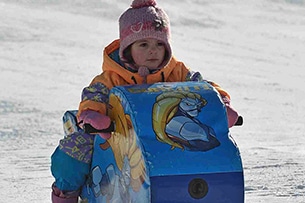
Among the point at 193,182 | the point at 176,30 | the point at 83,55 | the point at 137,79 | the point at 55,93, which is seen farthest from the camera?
the point at 176,30

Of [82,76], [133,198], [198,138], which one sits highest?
[198,138]

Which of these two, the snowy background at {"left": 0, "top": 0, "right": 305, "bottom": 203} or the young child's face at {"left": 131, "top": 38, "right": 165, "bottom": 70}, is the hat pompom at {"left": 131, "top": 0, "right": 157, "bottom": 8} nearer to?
the young child's face at {"left": 131, "top": 38, "right": 165, "bottom": 70}

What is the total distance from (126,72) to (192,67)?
690 cm

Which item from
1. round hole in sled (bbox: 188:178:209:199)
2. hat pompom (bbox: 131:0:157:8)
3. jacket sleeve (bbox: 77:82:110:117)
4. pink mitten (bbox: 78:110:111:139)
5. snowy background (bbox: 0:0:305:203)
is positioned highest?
hat pompom (bbox: 131:0:157:8)

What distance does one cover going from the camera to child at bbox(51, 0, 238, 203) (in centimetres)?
468

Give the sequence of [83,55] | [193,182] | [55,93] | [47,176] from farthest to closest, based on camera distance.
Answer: [83,55], [55,93], [47,176], [193,182]

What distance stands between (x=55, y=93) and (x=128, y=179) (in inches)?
219

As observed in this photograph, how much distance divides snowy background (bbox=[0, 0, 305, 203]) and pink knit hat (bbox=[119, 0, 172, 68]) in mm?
1506

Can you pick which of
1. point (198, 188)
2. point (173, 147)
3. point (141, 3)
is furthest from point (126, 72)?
point (198, 188)

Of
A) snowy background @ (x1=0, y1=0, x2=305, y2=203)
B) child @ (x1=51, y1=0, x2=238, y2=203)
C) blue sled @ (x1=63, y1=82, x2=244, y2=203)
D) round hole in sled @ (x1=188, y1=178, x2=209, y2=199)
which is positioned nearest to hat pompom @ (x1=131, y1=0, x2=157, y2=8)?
child @ (x1=51, y1=0, x2=238, y2=203)

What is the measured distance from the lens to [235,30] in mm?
14359

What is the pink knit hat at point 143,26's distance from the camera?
470cm

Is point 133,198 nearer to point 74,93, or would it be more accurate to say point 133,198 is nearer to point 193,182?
point 193,182

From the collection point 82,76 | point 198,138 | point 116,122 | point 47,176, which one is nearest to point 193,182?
point 198,138
